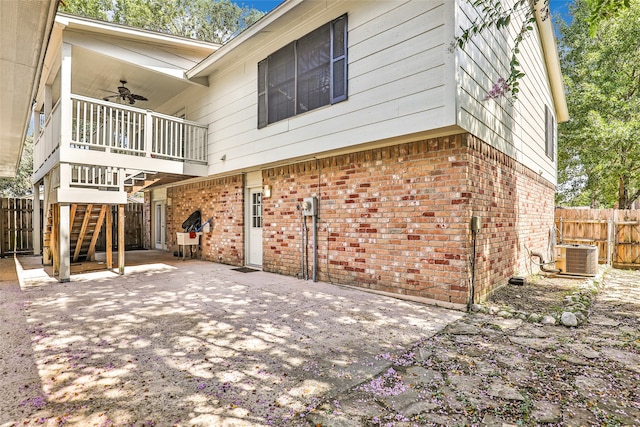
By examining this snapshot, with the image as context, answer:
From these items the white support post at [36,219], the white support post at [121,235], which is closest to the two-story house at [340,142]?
the white support post at [121,235]

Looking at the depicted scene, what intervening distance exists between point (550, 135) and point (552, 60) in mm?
2195

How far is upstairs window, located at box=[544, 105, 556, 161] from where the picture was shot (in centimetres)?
962

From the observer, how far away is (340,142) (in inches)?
213

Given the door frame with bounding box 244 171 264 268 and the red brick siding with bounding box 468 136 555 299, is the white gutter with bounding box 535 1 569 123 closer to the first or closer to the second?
the red brick siding with bounding box 468 136 555 299

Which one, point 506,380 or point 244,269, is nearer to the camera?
point 506,380

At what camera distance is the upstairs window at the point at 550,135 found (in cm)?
962

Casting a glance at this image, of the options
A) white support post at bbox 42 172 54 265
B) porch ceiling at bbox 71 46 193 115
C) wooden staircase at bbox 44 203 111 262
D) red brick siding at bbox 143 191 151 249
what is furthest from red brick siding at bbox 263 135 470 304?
red brick siding at bbox 143 191 151 249

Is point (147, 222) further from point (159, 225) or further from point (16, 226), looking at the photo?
point (16, 226)

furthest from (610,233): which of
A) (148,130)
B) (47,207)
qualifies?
(47,207)

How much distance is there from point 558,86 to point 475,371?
11.3 metres

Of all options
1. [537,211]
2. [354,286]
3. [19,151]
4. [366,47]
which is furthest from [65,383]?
[19,151]

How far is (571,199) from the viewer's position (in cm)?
1777

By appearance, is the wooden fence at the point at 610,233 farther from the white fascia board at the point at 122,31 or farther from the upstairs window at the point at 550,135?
the white fascia board at the point at 122,31

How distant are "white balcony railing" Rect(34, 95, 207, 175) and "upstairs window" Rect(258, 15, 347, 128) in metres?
2.47
